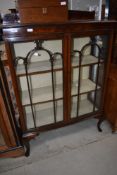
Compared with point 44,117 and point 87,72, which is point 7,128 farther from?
point 87,72

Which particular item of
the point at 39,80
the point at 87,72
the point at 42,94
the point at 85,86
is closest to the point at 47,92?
the point at 42,94

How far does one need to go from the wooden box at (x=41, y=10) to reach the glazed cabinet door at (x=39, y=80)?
0.16 meters

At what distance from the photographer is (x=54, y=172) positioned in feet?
5.04

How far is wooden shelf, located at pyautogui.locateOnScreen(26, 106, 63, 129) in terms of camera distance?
5.40 feet

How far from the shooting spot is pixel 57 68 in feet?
4.65

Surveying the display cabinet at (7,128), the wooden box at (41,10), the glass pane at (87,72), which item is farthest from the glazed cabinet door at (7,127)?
the glass pane at (87,72)

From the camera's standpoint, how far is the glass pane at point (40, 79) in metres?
1.39

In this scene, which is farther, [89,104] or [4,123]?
[89,104]

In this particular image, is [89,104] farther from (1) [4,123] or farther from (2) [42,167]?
(1) [4,123]

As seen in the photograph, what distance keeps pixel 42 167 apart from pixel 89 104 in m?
0.89

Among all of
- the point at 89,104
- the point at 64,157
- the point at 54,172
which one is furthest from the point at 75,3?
the point at 54,172

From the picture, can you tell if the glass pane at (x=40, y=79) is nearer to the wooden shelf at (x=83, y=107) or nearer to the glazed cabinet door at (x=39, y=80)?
the glazed cabinet door at (x=39, y=80)

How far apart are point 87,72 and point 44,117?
73cm

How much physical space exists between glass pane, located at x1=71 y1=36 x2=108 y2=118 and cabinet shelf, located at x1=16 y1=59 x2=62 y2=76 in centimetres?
16
